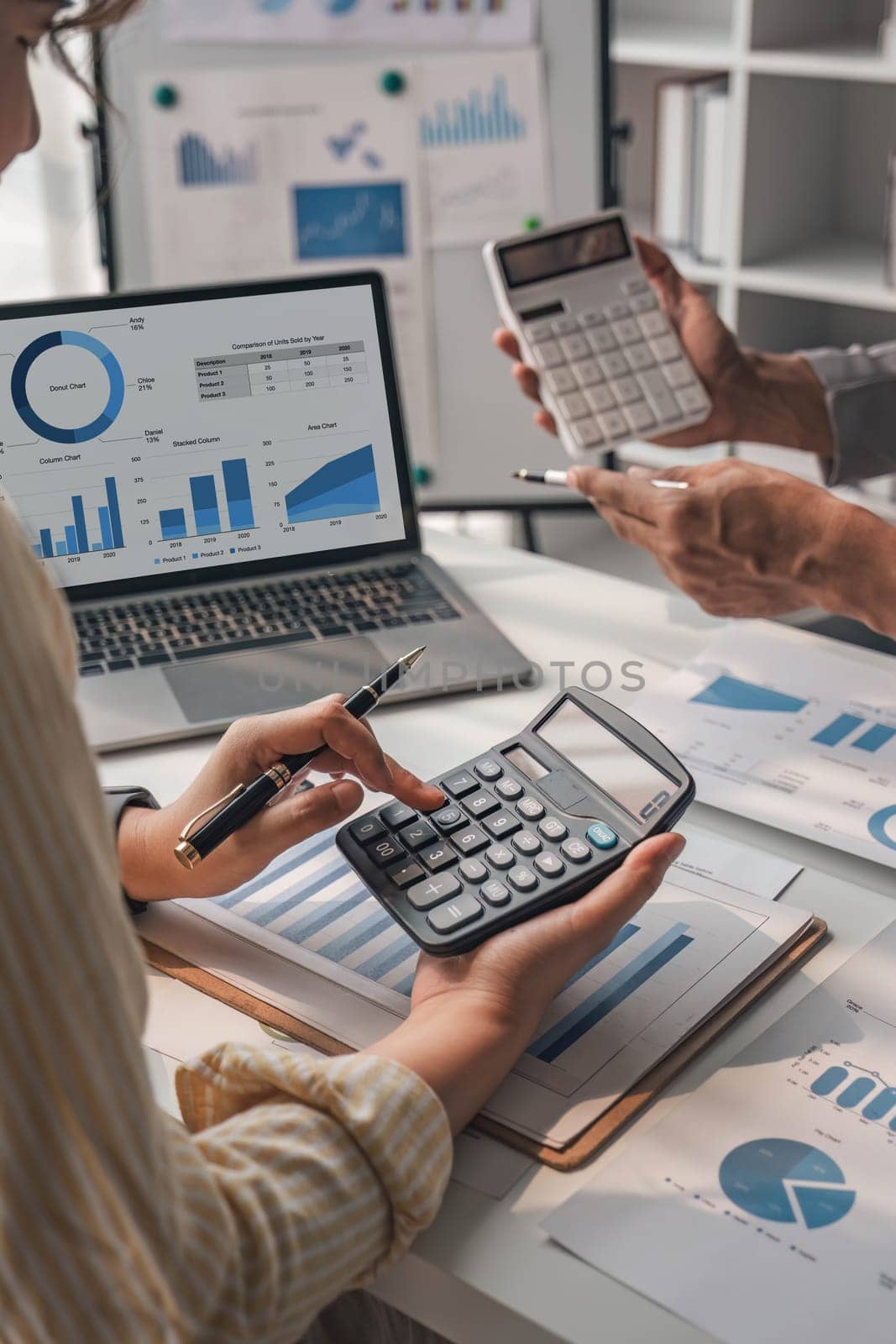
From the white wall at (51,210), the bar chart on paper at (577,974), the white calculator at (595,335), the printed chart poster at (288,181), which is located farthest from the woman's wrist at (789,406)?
the white wall at (51,210)

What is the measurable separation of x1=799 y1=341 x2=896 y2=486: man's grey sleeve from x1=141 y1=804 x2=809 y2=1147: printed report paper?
0.67 meters

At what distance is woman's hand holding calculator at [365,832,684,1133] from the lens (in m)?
0.62

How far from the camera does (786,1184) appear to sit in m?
0.60

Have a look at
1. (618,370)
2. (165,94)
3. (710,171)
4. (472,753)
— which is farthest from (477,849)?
(710,171)

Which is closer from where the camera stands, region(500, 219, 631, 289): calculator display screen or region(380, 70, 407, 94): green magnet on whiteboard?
region(500, 219, 631, 289): calculator display screen

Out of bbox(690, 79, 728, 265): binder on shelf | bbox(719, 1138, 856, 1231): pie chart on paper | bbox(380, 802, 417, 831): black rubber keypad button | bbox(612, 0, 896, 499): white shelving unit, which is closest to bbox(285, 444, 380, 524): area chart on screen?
bbox(380, 802, 417, 831): black rubber keypad button

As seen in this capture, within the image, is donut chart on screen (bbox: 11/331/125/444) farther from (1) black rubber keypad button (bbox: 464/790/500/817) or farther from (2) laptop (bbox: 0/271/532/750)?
(1) black rubber keypad button (bbox: 464/790/500/817)

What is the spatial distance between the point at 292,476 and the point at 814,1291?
2.26ft

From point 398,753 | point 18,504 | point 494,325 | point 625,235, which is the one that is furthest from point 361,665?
point 494,325

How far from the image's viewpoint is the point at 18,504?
3.22 feet

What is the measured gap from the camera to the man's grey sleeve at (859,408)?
1.37 meters

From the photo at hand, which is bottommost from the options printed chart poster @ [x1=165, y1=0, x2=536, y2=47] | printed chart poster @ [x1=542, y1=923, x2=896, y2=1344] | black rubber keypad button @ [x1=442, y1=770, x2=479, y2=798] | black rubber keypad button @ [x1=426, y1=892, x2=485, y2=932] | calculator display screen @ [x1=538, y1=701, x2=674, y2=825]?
printed chart poster @ [x1=542, y1=923, x2=896, y2=1344]

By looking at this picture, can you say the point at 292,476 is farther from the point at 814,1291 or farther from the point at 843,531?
the point at 814,1291

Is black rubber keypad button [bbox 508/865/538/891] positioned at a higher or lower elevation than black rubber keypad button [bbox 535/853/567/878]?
lower
